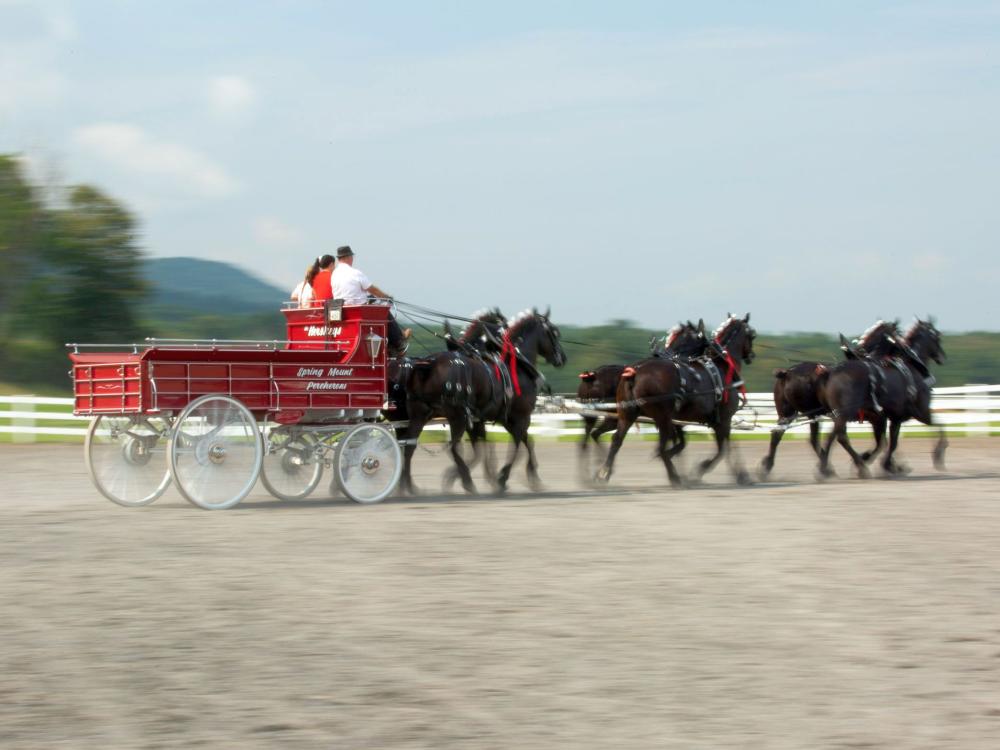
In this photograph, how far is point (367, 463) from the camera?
1316cm

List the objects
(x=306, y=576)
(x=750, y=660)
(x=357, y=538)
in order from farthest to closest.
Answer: (x=357, y=538), (x=306, y=576), (x=750, y=660)

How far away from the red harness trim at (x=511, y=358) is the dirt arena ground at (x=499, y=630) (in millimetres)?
3456

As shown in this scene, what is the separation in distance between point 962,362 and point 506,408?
2218 centimetres

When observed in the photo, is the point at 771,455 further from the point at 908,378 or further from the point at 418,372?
the point at 418,372

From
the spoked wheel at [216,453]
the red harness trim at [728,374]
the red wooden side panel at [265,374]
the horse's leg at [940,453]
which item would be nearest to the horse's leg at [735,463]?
the red harness trim at [728,374]

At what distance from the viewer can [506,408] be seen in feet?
49.5

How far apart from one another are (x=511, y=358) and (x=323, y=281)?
8.61 feet

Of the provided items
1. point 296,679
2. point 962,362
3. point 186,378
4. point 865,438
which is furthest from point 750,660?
point 962,362

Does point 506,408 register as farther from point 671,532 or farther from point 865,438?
point 865,438

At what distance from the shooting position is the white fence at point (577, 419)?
984 inches

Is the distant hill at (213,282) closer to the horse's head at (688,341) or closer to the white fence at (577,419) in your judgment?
the white fence at (577,419)

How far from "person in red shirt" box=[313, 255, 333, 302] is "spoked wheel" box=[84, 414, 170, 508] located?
231 centimetres

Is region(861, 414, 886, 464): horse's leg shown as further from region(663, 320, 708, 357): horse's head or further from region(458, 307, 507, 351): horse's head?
region(458, 307, 507, 351): horse's head

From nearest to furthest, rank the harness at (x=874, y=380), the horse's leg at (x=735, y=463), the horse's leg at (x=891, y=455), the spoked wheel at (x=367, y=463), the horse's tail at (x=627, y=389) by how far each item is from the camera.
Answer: the spoked wheel at (x=367, y=463)
the horse's tail at (x=627, y=389)
the horse's leg at (x=735, y=463)
the harness at (x=874, y=380)
the horse's leg at (x=891, y=455)
